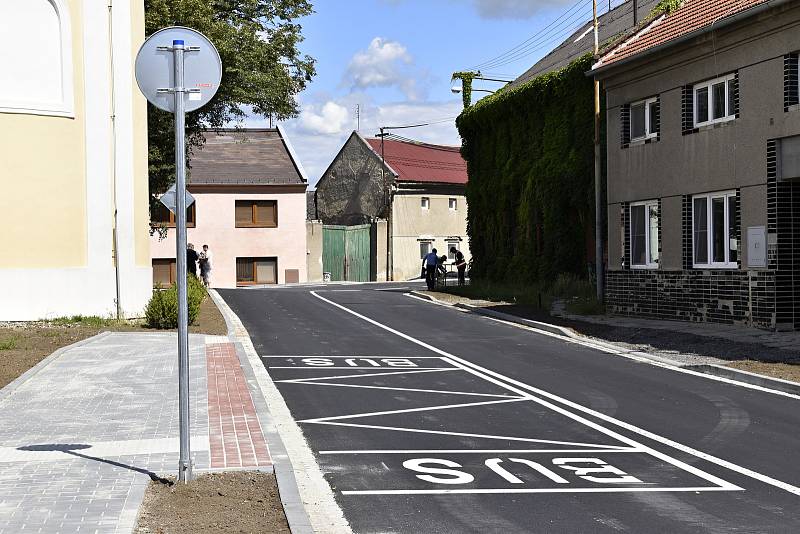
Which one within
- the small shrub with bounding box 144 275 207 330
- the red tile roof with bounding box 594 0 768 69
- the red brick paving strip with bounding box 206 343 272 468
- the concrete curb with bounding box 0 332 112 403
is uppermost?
the red tile roof with bounding box 594 0 768 69

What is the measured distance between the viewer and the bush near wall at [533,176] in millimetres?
28594

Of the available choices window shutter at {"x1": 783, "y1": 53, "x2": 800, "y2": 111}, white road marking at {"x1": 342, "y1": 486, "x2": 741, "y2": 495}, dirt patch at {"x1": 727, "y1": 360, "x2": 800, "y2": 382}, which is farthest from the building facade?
white road marking at {"x1": 342, "y1": 486, "x2": 741, "y2": 495}

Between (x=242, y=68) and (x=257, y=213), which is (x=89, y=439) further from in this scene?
(x=257, y=213)

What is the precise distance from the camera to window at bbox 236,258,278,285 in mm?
53969

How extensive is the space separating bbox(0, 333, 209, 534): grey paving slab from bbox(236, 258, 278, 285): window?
3858cm

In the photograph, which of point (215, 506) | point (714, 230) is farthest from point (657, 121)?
point (215, 506)

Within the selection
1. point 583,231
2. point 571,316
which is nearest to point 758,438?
point 571,316

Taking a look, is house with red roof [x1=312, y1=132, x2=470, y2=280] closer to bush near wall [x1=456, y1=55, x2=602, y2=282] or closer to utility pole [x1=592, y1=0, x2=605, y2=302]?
bush near wall [x1=456, y1=55, x2=602, y2=282]

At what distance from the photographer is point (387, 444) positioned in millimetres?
9078

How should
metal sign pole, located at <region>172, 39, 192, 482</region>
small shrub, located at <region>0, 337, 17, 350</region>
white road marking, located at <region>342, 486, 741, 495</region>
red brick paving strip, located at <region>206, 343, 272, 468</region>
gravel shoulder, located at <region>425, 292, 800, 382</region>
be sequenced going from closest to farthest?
metal sign pole, located at <region>172, 39, 192, 482</region> → white road marking, located at <region>342, 486, 741, 495</region> → red brick paving strip, located at <region>206, 343, 272, 468</region> → gravel shoulder, located at <region>425, 292, 800, 382</region> → small shrub, located at <region>0, 337, 17, 350</region>

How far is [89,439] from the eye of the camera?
8906mm

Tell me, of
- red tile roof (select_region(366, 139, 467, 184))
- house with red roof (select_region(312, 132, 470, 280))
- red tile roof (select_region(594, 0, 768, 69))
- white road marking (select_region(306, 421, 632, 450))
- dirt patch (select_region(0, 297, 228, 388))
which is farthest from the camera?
red tile roof (select_region(366, 139, 467, 184))

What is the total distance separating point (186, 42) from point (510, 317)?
18.0m

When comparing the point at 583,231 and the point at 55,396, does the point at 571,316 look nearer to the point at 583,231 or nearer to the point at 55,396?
the point at 583,231
